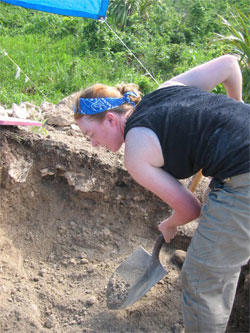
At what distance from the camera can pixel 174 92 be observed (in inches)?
70.9

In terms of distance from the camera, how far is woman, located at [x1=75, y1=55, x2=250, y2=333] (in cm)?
167

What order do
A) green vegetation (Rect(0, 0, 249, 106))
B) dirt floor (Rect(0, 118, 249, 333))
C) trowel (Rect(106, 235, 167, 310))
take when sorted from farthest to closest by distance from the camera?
green vegetation (Rect(0, 0, 249, 106)) < dirt floor (Rect(0, 118, 249, 333)) < trowel (Rect(106, 235, 167, 310))

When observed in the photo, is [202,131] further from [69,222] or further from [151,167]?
[69,222]

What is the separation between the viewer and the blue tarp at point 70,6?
4191mm

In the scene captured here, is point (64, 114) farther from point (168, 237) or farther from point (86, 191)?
point (168, 237)

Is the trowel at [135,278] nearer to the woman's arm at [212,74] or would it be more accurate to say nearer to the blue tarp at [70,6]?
the woman's arm at [212,74]

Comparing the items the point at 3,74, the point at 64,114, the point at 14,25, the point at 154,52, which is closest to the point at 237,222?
the point at 64,114

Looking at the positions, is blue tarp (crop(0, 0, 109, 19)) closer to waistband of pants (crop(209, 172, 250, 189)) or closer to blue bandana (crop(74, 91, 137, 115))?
blue bandana (crop(74, 91, 137, 115))

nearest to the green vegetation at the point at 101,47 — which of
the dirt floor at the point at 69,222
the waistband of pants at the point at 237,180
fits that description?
the dirt floor at the point at 69,222

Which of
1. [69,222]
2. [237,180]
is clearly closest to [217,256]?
[237,180]

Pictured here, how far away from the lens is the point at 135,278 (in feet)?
7.91


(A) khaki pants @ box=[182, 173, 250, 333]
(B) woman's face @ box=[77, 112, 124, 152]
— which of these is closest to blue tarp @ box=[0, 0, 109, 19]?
(B) woman's face @ box=[77, 112, 124, 152]

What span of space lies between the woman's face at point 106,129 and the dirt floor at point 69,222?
3.50 ft

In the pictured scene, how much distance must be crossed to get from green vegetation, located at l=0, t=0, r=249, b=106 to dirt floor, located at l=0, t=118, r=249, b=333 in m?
1.21
